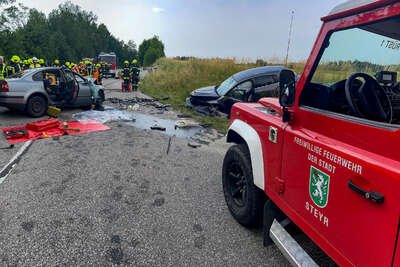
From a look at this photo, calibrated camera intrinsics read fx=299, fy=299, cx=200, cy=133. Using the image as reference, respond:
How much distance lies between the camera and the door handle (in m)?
1.46

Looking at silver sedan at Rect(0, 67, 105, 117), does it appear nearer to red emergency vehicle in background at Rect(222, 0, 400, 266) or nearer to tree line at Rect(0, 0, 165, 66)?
red emergency vehicle in background at Rect(222, 0, 400, 266)

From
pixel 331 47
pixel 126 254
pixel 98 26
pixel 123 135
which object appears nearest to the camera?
pixel 331 47

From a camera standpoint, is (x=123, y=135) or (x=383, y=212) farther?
(x=123, y=135)

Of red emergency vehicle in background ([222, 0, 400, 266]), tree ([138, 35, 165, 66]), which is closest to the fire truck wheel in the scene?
red emergency vehicle in background ([222, 0, 400, 266])

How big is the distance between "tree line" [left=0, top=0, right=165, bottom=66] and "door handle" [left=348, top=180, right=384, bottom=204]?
1737 inches

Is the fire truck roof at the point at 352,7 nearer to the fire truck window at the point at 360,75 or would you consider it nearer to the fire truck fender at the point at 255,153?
the fire truck window at the point at 360,75

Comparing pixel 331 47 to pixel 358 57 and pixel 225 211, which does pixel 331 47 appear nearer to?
pixel 358 57

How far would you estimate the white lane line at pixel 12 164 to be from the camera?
472cm

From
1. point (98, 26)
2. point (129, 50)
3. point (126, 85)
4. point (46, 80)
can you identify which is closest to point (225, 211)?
point (46, 80)

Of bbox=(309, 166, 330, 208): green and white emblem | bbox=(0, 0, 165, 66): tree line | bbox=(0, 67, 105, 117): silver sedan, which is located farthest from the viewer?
bbox=(0, 0, 165, 66): tree line

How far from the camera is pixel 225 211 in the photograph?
3795 millimetres

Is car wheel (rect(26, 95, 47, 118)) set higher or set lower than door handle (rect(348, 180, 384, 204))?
lower

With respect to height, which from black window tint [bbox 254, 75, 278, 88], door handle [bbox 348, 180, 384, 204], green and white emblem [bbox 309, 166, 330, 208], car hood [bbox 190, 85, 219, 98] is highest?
black window tint [bbox 254, 75, 278, 88]

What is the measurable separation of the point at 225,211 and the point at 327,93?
2.15 meters
